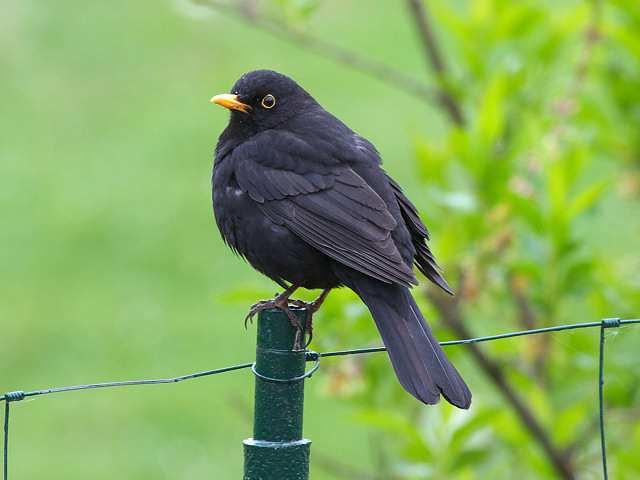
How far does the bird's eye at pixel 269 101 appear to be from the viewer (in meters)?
5.33

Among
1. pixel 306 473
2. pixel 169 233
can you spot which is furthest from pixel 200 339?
pixel 306 473

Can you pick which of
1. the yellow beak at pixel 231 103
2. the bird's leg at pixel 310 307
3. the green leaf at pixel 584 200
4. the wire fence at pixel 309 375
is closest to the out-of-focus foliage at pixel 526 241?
the green leaf at pixel 584 200

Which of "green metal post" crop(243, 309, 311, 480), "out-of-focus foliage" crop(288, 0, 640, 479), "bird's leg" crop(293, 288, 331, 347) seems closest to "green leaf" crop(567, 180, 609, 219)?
"out-of-focus foliage" crop(288, 0, 640, 479)

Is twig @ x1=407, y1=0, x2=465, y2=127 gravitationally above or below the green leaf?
above

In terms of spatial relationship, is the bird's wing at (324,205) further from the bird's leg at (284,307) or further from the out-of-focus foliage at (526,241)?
the out-of-focus foliage at (526,241)

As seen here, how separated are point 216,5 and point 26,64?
30.8ft

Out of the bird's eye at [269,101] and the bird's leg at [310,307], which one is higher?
the bird's eye at [269,101]

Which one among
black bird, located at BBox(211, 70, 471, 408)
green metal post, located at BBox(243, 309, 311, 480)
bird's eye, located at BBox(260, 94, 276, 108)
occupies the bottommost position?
green metal post, located at BBox(243, 309, 311, 480)

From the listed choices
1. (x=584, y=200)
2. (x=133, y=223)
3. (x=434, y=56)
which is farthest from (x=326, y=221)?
(x=133, y=223)

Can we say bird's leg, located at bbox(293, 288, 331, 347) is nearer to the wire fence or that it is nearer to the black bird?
the black bird

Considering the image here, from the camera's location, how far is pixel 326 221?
15.2 ft

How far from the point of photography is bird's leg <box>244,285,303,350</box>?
11.7 ft

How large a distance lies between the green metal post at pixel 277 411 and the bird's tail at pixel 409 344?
535mm

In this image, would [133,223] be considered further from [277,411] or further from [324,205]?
[277,411]
